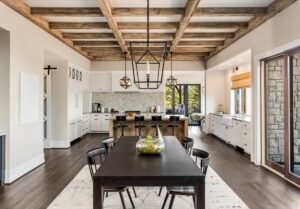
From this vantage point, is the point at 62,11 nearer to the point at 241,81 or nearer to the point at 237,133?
the point at 237,133

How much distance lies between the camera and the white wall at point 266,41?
4.14m

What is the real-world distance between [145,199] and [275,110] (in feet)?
10.6

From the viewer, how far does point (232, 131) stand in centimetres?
743

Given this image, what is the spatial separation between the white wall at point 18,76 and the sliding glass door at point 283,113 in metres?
4.71

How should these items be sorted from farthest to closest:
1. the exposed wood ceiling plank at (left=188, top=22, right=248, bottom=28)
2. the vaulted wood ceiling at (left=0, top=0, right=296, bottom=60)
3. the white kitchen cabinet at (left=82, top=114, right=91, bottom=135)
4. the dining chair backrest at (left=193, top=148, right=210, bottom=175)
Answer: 1. the white kitchen cabinet at (left=82, top=114, right=91, bottom=135)
2. the exposed wood ceiling plank at (left=188, top=22, right=248, bottom=28)
3. the vaulted wood ceiling at (left=0, top=0, right=296, bottom=60)
4. the dining chair backrest at (left=193, top=148, right=210, bottom=175)

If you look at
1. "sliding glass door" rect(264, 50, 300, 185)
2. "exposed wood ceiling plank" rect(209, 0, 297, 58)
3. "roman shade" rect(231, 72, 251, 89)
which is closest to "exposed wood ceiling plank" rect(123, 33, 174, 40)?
"exposed wood ceiling plank" rect(209, 0, 297, 58)

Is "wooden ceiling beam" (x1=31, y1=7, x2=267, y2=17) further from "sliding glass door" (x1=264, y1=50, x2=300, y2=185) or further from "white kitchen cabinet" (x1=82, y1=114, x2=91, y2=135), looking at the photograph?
"white kitchen cabinet" (x1=82, y1=114, x2=91, y2=135)

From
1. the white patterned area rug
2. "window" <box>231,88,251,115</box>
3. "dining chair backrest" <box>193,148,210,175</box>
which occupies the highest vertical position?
"window" <box>231,88,251,115</box>

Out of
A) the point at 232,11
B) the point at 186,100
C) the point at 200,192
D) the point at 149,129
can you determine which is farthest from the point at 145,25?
the point at 186,100

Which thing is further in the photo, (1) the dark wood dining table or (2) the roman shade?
Answer: (2) the roman shade

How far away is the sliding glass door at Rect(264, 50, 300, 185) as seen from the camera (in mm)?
4332

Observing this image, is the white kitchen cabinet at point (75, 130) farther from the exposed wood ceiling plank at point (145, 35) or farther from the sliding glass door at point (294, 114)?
the sliding glass door at point (294, 114)

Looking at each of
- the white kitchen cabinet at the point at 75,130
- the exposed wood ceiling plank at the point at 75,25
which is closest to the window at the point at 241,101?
the exposed wood ceiling plank at the point at 75,25

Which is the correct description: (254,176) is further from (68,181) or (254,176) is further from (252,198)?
(68,181)
